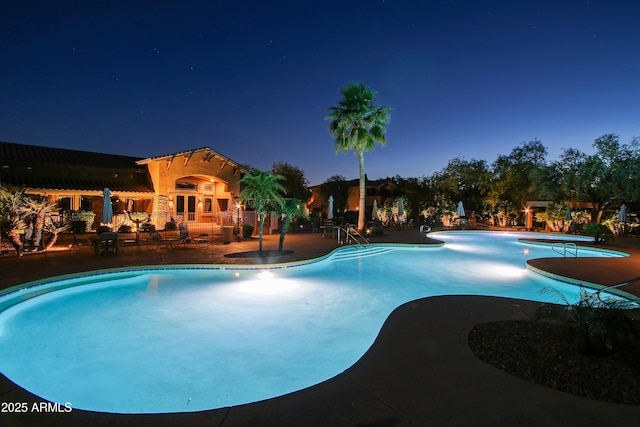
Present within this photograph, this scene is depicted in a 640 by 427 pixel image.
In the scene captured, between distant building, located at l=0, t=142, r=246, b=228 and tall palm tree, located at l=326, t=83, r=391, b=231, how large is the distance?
844 centimetres

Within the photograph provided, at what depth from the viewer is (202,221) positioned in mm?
23438

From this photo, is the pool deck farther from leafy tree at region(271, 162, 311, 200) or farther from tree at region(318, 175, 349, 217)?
tree at region(318, 175, 349, 217)

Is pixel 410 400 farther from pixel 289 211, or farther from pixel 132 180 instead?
pixel 132 180

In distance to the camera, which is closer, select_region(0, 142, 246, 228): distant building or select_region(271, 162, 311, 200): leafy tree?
select_region(0, 142, 246, 228): distant building

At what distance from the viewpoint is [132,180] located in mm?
21047

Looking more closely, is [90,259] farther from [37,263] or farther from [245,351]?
[245,351]

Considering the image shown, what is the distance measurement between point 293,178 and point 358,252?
2636 centimetres

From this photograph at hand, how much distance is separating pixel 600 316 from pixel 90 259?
42.0 ft

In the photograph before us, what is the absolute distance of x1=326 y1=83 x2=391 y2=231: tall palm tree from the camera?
20.2m

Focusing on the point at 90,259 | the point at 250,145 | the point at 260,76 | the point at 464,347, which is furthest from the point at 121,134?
the point at 464,347

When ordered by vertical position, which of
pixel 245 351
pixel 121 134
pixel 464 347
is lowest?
pixel 245 351

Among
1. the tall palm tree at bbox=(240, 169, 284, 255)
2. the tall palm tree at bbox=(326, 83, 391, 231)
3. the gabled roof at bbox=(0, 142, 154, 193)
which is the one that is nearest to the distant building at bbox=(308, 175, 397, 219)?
the tall palm tree at bbox=(326, 83, 391, 231)

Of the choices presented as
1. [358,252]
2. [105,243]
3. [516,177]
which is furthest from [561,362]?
[516,177]

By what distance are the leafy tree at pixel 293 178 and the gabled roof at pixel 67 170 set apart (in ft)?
63.7
